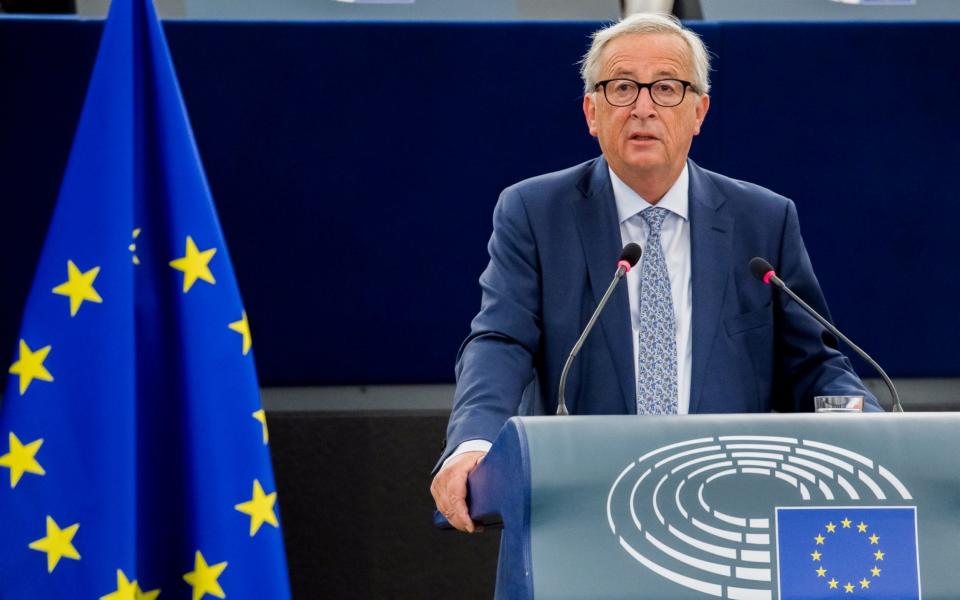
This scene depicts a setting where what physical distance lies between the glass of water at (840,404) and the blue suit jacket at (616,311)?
27 cm

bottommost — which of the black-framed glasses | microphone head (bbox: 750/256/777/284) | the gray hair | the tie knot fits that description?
microphone head (bbox: 750/256/777/284)

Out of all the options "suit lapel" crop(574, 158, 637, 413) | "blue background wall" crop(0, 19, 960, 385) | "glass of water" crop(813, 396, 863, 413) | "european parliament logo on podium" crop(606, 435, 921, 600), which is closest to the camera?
"european parliament logo on podium" crop(606, 435, 921, 600)

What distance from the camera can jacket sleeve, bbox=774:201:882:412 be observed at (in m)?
2.30

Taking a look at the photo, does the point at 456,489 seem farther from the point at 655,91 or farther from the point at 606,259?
the point at 655,91

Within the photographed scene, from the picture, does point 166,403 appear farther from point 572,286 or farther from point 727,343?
point 727,343

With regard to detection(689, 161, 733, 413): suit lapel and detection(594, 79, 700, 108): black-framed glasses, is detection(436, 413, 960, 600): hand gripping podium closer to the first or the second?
Result: detection(689, 161, 733, 413): suit lapel

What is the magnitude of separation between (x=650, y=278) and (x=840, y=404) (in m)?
0.50

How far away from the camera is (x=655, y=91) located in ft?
7.74

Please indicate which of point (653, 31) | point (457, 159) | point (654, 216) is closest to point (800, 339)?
point (654, 216)

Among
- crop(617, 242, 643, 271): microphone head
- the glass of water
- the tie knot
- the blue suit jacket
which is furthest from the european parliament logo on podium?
the tie knot

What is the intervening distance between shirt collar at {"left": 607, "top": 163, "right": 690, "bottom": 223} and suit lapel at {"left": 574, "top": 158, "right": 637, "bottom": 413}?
0.02 m

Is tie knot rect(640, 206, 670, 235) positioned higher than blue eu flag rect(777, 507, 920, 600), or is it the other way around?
tie knot rect(640, 206, 670, 235)

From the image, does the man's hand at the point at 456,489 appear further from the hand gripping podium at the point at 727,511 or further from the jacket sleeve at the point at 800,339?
the jacket sleeve at the point at 800,339

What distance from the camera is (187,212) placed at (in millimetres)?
2420
